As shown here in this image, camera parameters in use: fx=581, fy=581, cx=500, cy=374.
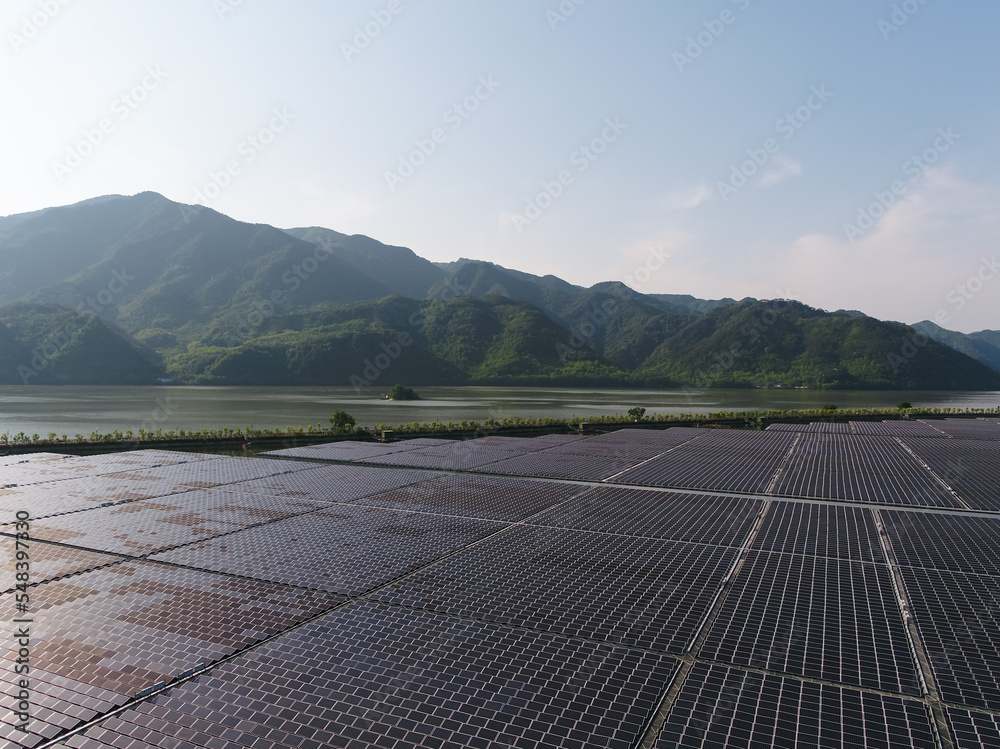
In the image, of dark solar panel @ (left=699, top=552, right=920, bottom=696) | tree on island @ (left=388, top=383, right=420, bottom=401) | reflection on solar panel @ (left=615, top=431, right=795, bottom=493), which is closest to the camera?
dark solar panel @ (left=699, top=552, right=920, bottom=696)

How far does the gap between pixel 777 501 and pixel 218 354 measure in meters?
112

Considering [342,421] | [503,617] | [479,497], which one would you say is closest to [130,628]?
[503,617]

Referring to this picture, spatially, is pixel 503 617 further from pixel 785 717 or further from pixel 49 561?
pixel 49 561

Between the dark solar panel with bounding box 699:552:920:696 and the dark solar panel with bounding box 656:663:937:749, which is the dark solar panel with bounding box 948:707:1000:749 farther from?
the dark solar panel with bounding box 699:552:920:696

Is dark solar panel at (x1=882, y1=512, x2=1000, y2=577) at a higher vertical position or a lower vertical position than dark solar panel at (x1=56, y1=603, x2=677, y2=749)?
higher

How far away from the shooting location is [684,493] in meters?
10.6

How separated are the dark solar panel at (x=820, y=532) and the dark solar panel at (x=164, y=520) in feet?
22.0

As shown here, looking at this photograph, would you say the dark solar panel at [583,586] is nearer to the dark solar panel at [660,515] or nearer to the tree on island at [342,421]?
the dark solar panel at [660,515]

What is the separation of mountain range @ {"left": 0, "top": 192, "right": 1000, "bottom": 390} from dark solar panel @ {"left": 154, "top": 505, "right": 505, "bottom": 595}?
328 ft

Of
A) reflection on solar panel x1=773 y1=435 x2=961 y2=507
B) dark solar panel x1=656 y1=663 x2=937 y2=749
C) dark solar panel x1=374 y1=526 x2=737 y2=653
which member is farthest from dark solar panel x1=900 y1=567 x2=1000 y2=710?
reflection on solar panel x1=773 y1=435 x2=961 y2=507

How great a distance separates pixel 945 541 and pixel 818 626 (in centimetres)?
404

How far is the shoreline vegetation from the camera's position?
1908 cm

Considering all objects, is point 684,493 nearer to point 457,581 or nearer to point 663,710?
point 457,581

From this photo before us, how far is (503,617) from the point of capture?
4977 mm
